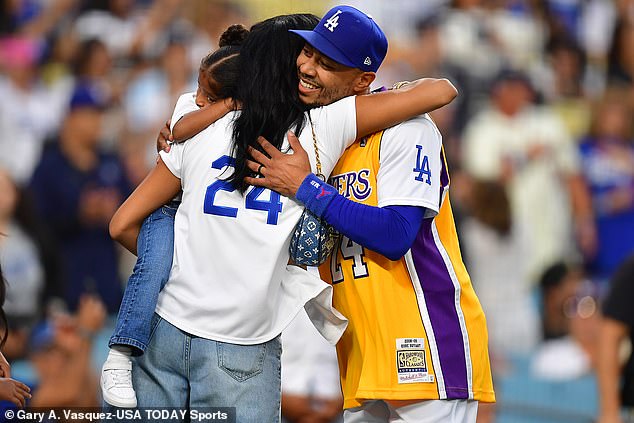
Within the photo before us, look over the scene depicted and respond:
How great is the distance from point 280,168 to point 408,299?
644 millimetres

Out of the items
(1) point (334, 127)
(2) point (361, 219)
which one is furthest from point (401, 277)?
(1) point (334, 127)

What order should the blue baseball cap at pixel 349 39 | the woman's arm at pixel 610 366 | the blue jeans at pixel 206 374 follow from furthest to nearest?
the woman's arm at pixel 610 366
the blue baseball cap at pixel 349 39
the blue jeans at pixel 206 374

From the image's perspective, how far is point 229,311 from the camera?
3.77 meters

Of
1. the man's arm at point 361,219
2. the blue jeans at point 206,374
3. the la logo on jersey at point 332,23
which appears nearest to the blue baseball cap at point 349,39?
the la logo on jersey at point 332,23

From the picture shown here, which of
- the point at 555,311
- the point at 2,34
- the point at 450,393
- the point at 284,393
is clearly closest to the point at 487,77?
the point at 555,311

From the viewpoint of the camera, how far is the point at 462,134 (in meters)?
11.6

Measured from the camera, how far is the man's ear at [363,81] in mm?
4043

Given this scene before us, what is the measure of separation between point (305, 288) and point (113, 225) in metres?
0.70

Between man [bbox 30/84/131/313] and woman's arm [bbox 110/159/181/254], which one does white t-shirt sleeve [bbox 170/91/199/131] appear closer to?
woman's arm [bbox 110/159/181/254]

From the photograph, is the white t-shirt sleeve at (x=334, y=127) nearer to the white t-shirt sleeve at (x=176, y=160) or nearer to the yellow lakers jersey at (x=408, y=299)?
the yellow lakers jersey at (x=408, y=299)

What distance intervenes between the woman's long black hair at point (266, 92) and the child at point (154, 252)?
7cm

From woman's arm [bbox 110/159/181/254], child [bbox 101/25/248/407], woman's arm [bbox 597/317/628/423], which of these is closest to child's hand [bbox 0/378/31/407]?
child [bbox 101/25/248/407]

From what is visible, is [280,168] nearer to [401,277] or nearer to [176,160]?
[176,160]

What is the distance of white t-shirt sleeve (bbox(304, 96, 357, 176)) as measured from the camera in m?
3.89
